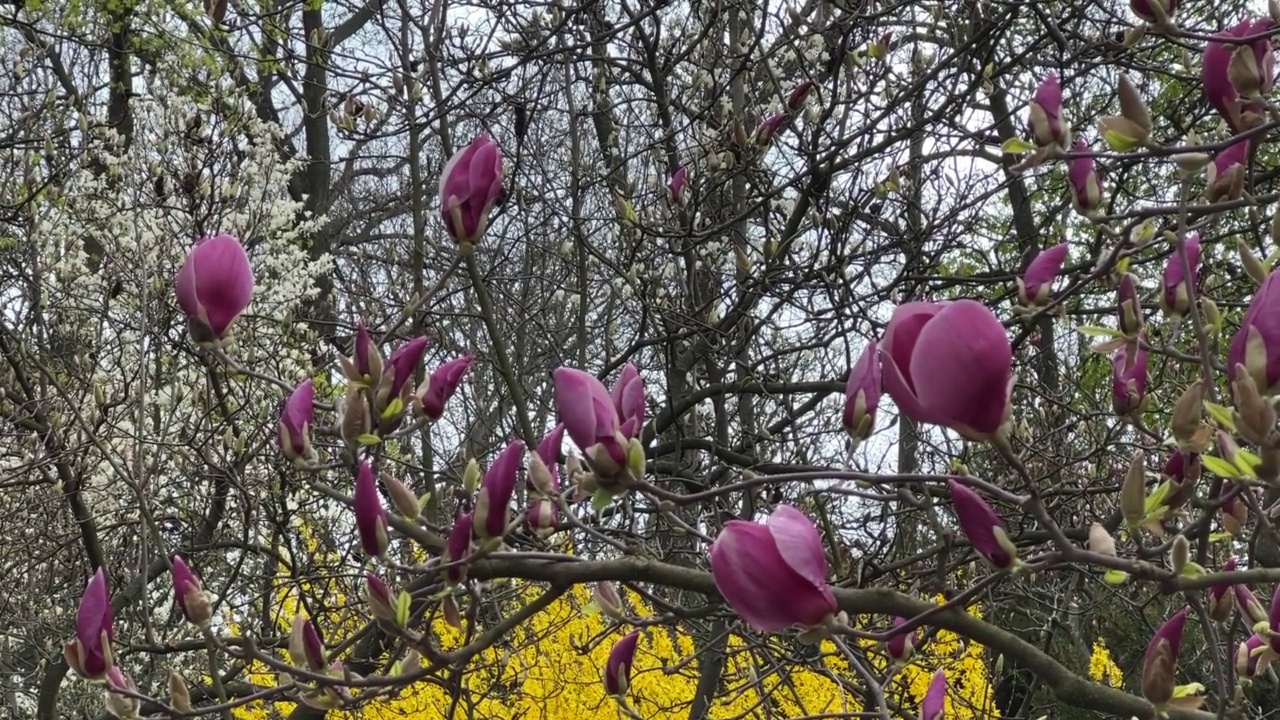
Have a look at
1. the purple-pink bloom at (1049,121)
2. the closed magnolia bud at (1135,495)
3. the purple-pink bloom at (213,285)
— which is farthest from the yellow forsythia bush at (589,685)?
the closed magnolia bud at (1135,495)

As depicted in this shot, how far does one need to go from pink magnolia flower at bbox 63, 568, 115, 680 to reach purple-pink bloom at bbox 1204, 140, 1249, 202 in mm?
1254

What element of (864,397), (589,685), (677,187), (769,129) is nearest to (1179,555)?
(864,397)

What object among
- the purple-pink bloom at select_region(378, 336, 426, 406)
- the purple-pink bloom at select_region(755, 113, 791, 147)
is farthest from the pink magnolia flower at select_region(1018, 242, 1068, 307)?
the purple-pink bloom at select_region(755, 113, 791, 147)

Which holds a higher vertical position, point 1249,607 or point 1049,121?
point 1049,121

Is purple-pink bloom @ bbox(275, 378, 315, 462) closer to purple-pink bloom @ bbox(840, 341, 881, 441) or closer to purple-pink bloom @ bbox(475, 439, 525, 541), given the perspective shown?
purple-pink bloom @ bbox(475, 439, 525, 541)

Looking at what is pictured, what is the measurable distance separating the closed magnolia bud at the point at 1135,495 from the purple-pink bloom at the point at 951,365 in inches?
7.2

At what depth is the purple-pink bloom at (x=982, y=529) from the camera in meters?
0.85

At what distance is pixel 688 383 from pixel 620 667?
2.80 meters

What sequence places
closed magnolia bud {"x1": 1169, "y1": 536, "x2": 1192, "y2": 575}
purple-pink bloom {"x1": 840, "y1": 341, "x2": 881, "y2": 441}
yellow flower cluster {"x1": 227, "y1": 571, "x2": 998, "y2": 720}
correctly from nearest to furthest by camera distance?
closed magnolia bud {"x1": 1169, "y1": 536, "x2": 1192, "y2": 575}
purple-pink bloom {"x1": 840, "y1": 341, "x2": 881, "y2": 441}
yellow flower cluster {"x1": 227, "y1": 571, "x2": 998, "y2": 720}

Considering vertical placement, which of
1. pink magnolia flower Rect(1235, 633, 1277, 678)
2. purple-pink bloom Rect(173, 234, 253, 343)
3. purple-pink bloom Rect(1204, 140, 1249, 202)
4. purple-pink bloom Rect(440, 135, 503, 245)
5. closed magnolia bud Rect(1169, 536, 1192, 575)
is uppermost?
purple-pink bloom Rect(440, 135, 503, 245)

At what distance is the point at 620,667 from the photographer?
1.31 m

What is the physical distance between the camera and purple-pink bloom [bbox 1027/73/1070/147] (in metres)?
1.09

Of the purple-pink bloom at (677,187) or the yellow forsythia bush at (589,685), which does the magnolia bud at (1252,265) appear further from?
the yellow forsythia bush at (589,685)

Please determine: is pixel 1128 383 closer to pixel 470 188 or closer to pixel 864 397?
pixel 864 397
